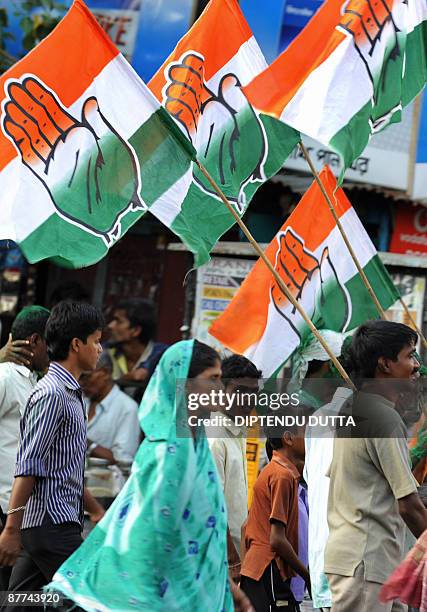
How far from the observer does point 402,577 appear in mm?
3805

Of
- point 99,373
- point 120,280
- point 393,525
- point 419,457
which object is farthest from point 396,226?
point 393,525

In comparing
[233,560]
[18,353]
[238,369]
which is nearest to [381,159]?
[238,369]

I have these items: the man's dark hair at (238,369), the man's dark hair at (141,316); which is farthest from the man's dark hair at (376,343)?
the man's dark hair at (141,316)

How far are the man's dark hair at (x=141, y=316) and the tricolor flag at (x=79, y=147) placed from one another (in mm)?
3117

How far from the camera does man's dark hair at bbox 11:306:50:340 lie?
5.74 metres

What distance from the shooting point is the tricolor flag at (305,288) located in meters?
6.28

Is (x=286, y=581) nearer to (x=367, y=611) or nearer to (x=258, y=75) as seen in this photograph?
(x=367, y=611)

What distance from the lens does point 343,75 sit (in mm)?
5828

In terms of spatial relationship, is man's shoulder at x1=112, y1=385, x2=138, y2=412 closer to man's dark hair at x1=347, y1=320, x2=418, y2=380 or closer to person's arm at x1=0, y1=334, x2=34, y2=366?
person's arm at x1=0, y1=334, x2=34, y2=366

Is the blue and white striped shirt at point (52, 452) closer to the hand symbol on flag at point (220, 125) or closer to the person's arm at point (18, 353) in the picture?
the person's arm at point (18, 353)

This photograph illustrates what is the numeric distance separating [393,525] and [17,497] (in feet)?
5.04

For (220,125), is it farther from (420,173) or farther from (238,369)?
(420,173)

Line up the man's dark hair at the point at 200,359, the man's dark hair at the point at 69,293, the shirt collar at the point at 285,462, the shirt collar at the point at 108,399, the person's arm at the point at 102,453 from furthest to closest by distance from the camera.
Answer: the man's dark hair at the point at 69,293
the shirt collar at the point at 108,399
the person's arm at the point at 102,453
the shirt collar at the point at 285,462
the man's dark hair at the point at 200,359

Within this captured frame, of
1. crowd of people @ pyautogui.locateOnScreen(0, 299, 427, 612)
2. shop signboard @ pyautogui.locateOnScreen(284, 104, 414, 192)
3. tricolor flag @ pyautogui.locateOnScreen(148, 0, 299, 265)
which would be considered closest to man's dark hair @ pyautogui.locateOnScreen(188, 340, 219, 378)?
crowd of people @ pyautogui.locateOnScreen(0, 299, 427, 612)
